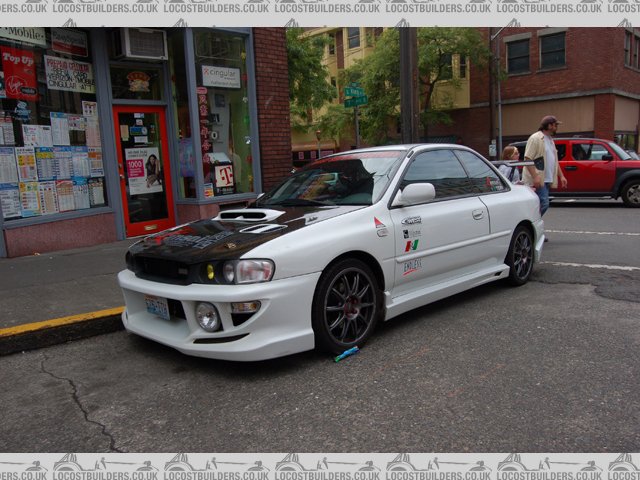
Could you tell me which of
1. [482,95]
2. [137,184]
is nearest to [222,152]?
[137,184]

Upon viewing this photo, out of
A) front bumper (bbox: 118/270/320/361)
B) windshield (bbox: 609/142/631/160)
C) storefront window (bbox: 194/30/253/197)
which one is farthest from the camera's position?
windshield (bbox: 609/142/631/160)

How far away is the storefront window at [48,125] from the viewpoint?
7.11 meters

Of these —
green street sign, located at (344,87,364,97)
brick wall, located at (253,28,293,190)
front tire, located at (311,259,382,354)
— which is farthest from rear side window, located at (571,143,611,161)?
front tire, located at (311,259,382,354)

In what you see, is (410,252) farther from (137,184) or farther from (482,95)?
(482,95)

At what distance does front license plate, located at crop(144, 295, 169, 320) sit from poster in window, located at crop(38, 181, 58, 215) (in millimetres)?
4321

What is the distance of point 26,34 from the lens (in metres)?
7.23

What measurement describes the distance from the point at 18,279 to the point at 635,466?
5.82 m

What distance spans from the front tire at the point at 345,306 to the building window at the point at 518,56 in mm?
27387

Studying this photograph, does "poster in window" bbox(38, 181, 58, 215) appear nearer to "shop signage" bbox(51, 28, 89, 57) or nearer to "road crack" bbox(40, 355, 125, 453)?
"shop signage" bbox(51, 28, 89, 57)

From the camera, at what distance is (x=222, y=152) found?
918cm

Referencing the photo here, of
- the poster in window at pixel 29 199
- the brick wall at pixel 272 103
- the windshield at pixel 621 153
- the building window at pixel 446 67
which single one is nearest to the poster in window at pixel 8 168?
the poster in window at pixel 29 199

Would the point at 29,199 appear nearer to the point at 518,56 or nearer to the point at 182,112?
the point at 182,112

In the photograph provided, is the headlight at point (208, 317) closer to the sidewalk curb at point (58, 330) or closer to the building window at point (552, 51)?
the sidewalk curb at point (58, 330)

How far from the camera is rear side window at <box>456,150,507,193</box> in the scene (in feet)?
17.6
